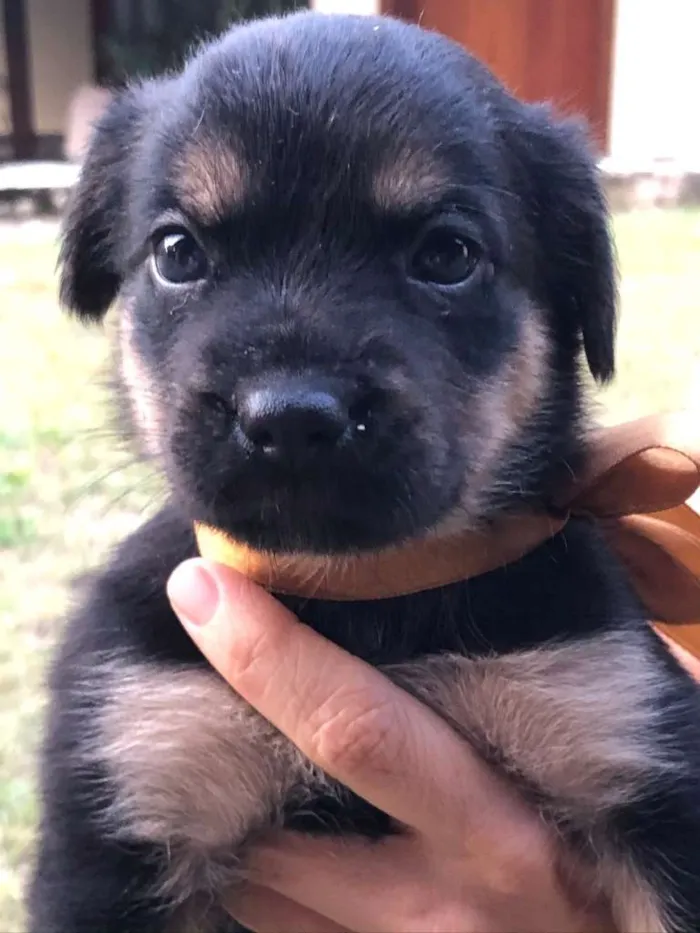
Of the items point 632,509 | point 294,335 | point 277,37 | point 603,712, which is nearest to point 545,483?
point 632,509

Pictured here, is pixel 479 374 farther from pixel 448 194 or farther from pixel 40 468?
pixel 40 468

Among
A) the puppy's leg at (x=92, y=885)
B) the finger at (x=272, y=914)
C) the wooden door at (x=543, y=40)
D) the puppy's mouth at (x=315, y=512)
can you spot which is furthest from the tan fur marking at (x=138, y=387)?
the wooden door at (x=543, y=40)

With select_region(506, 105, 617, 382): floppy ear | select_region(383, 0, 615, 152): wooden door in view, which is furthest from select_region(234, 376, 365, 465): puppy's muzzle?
select_region(383, 0, 615, 152): wooden door

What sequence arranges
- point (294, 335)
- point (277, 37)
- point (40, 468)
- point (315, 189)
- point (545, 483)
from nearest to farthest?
point (294, 335) → point (315, 189) → point (277, 37) → point (545, 483) → point (40, 468)

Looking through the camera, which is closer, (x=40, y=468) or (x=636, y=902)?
(x=636, y=902)

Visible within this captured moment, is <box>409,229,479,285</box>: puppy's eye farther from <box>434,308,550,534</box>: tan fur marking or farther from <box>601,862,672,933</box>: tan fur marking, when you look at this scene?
<box>601,862,672,933</box>: tan fur marking

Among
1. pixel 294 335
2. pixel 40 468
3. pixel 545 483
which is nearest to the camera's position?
pixel 294 335

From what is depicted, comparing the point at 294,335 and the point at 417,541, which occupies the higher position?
the point at 294,335
